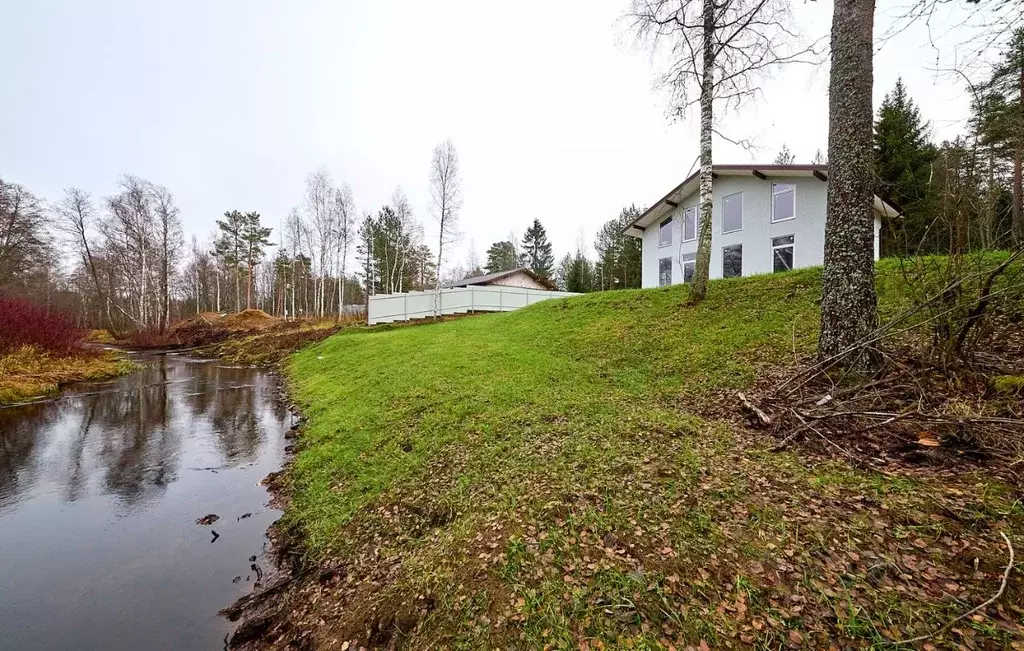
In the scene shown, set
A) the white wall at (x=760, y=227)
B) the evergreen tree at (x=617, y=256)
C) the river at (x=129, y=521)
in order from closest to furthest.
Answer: the river at (x=129, y=521)
the white wall at (x=760, y=227)
the evergreen tree at (x=617, y=256)

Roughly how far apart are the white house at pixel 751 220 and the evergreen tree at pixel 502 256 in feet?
121

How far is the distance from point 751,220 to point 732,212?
42.1 inches

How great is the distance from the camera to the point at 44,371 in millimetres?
13453

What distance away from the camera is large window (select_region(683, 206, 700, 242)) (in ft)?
63.8

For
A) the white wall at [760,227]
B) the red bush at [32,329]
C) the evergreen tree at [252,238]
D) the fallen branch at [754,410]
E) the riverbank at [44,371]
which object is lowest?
the riverbank at [44,371]

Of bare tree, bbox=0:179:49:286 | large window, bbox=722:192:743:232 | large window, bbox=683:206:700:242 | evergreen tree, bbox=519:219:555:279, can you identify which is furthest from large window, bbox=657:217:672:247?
evergreen tree, bbox=519:219:555:279

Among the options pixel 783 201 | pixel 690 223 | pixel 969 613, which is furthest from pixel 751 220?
pixel 969 613

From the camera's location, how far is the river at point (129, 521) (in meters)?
3.66

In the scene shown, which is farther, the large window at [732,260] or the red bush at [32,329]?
the large window at [732,260]

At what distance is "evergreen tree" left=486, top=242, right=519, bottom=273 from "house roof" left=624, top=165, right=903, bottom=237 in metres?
35.3

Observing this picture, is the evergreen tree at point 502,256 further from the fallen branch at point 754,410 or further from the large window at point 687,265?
the fallen branch at point 754,410

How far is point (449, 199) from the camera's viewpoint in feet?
80.8

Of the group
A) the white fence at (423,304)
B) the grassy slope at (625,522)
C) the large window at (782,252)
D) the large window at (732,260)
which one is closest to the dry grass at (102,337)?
the white fence at (423,304)

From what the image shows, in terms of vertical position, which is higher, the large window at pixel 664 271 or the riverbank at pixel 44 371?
the large window at pixel 664 271
